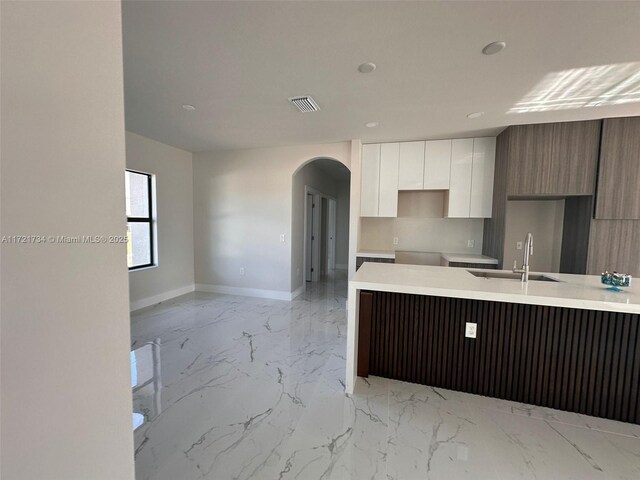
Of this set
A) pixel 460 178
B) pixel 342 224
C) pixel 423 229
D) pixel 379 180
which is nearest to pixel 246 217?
pixel 379 180

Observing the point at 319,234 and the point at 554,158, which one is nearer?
the point at 554,158

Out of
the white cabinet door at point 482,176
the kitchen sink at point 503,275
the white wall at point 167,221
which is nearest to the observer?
the kitchen sink at point 503,275

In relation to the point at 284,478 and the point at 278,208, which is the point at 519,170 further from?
the point at 284,478

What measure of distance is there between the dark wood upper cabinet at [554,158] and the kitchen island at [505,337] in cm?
143

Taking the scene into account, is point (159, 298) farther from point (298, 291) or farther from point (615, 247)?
point (615, 247)

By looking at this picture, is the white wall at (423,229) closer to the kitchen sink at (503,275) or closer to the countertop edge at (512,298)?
the kitchen sink at (503,275)

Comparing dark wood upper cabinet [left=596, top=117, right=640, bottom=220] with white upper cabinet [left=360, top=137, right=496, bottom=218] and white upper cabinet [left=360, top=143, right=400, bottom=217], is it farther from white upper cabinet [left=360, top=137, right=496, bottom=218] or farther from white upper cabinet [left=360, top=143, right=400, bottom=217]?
white upper cabinet [left=360, top=143, right=400, bottom=217]

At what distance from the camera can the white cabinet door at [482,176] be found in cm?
373

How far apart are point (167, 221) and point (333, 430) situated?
13.1 feet

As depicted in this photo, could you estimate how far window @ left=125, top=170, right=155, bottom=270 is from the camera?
12.7ft

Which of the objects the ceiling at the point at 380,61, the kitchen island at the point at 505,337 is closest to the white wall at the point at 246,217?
the ceiling at the point at 380,61

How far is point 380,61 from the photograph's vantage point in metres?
1.97

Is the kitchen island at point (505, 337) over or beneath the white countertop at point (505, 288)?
beneath

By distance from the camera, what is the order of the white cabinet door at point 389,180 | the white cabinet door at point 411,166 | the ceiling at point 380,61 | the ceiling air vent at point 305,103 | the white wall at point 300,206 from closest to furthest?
the ceiling at point 380,61
the ceiling air vent at point 305,103
the white cabinet door at point 411,166
the white cabinet door at point 389,180
the white wall at point 300,206
